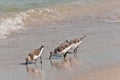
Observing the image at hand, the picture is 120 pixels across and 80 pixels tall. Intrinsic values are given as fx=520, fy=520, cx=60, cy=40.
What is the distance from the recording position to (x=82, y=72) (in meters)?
9.88

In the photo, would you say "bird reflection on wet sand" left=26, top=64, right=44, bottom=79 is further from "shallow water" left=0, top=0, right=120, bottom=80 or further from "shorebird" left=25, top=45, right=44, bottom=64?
"shorebird" left=25, top=45, right=44, bottom=64

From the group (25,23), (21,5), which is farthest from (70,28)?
(21,5)

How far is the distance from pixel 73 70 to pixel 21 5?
32.1 ft

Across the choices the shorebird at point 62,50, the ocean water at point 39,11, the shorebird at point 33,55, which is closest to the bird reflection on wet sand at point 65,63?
the shorebird at point 62,50

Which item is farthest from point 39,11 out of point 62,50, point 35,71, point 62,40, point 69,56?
point 35,71

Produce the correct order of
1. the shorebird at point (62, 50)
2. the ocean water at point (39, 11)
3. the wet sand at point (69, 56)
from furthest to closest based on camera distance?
the ocean water at point (39, 11), the shorebird at point (62, 50), the wet sand at point (69, 56)

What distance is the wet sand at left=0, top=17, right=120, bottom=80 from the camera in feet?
32.1

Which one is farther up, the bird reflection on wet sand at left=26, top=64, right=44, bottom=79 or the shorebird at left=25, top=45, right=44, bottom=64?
the shorebird at left=25, top=45, right=44, bottom=64

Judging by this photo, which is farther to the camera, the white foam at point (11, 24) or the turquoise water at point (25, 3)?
the turquoise water at point (25, 3)

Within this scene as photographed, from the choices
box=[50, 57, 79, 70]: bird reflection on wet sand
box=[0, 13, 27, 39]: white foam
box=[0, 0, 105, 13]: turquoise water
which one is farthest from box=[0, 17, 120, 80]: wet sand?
box=[0, 0, 105, 13]: turquoise water

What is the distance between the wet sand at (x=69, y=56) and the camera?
9.79 m

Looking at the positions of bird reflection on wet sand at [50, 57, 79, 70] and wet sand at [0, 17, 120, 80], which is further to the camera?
bird reflection on wet sand at [50, 57, 79, 70]

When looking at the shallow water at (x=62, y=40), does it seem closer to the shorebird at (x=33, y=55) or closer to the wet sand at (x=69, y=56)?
the wet sand at (x=69, y=56)

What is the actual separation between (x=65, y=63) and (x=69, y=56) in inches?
25.4
